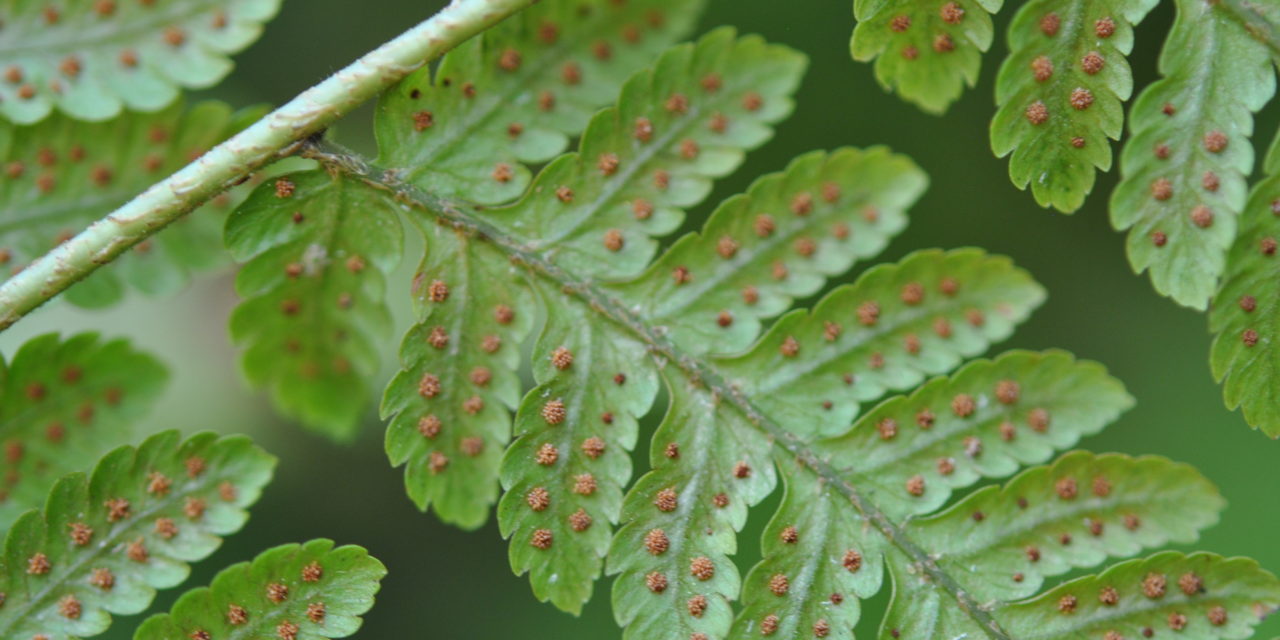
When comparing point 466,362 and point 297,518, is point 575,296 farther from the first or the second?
point 297,518

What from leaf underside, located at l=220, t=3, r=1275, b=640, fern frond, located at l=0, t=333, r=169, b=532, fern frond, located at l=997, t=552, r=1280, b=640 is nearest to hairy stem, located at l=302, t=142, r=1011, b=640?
leaf underside, located at l=220, t=3, r=1275, b=640

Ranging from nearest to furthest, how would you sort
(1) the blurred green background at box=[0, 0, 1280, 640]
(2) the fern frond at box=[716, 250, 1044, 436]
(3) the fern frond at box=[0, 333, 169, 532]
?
(2) the fern frond at box=[716, 250, 1044, 436]
(3) the fern frond at box=[0, 333, 169, 532]
(1) the blurred green background at box=[0, 0, 1280, 640]

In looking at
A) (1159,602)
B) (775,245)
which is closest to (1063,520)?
(1159,602)

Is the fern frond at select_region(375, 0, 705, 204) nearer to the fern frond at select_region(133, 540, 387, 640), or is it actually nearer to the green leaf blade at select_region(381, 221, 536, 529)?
the green leaf blade at select_region(381, 221, 536, 529)

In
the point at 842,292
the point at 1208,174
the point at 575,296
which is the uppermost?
the point at 1208,174

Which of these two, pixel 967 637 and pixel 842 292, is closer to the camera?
pixel 967 637

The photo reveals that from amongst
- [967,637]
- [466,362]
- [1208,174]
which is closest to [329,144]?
[466,362]

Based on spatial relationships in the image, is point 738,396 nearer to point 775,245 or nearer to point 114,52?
point 775,245
